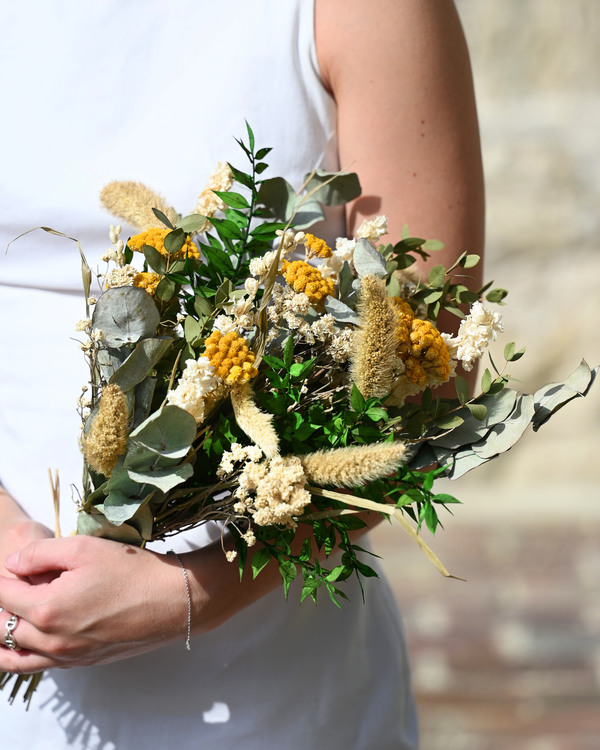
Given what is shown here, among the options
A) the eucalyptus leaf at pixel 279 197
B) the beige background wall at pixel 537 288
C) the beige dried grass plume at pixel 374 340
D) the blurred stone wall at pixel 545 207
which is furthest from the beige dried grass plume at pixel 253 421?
the blurred stone wall at pixel 545 207

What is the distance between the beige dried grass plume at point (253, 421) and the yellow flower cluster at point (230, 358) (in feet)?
0.05

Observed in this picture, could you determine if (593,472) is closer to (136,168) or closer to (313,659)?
(313,659)

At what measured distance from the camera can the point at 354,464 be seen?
0.73 m

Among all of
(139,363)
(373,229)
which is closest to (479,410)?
(373,229)

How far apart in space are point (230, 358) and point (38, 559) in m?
0.38

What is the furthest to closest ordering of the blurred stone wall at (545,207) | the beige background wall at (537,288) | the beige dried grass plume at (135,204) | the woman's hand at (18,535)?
the blurred stone wall at (545,207) < the beige background wall at (537,288) < the woman's hand at (18,535) < the beige dried grass plume at (135,204)

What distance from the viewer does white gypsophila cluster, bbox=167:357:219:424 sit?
76 cm

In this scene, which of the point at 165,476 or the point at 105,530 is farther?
the point at 105,530

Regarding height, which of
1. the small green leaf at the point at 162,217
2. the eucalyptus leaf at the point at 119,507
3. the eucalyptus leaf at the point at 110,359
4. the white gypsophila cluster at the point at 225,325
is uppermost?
the small green leaf at the point at 162,217

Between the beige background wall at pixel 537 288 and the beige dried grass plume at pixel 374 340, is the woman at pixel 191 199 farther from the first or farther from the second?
the beige background wall at pixel 537 288

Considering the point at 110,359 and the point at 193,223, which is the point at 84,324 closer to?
the point at 110,359

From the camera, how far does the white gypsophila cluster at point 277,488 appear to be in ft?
2.41

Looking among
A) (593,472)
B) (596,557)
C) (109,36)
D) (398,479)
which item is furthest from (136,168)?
(593,472)

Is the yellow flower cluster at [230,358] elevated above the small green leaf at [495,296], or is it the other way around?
the yellow flower cluster at [230,358]
